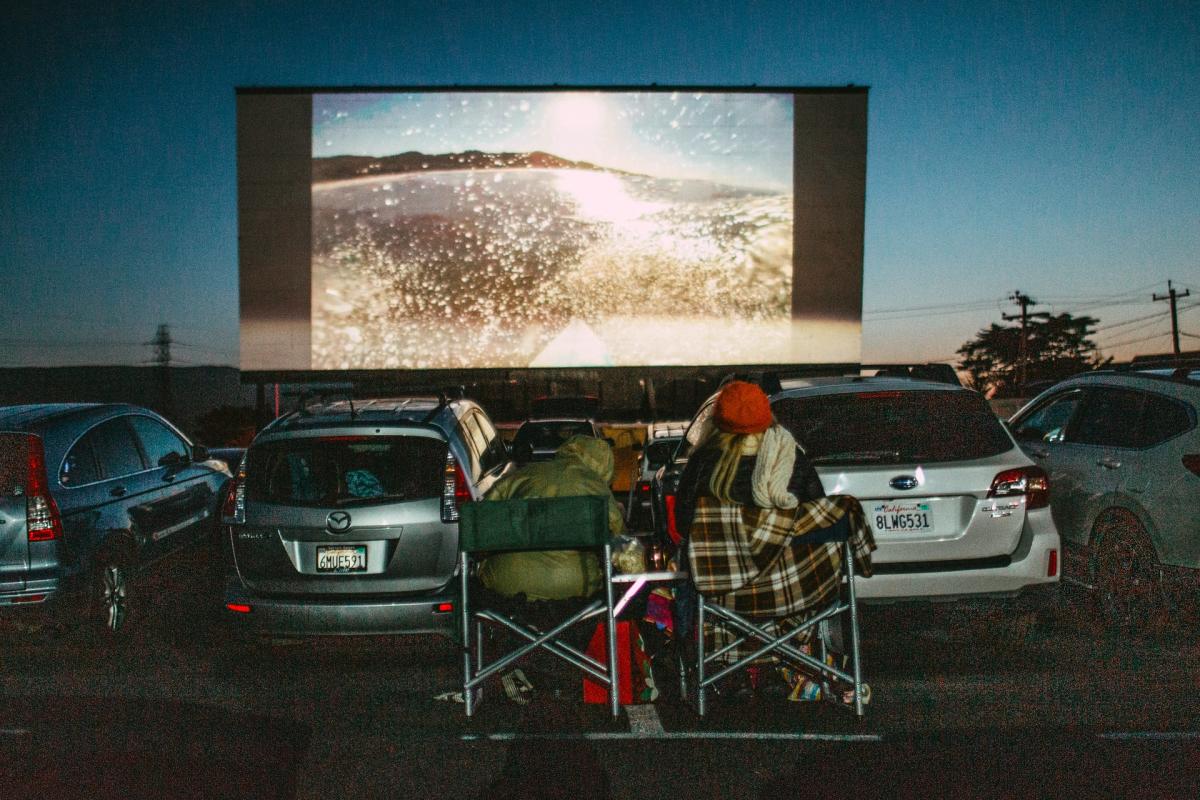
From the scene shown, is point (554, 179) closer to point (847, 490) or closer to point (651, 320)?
point (651, 320)

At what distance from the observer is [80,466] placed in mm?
6699

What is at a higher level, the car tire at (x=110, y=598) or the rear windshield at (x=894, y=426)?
the rear windshield at (x=894, y=426)

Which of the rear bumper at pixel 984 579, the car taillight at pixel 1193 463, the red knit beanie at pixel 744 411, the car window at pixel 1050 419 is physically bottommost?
the rear bumper at pixel 984 579

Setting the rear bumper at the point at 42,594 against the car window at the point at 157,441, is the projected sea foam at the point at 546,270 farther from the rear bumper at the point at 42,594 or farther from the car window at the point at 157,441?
the rear bumper at the point at 42,594

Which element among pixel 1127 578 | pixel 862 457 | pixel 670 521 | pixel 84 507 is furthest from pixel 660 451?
pixel 84 507

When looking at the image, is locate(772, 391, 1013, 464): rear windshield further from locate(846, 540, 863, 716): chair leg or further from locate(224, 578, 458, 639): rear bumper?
locate(224, 578, 458, 639): rear bumper

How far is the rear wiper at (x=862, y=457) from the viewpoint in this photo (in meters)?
5.58

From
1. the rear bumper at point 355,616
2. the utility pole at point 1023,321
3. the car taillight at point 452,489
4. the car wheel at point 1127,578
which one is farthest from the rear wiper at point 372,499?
the utility pole at point 1023,321

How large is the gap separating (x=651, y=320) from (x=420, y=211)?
5.09 metres

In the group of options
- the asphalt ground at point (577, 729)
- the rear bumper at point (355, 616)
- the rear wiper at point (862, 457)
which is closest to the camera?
the asphalt ground at point (577, 729)

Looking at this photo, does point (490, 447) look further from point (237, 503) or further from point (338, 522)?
point (237, 503)

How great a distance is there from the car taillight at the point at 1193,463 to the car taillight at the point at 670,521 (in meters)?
2.87

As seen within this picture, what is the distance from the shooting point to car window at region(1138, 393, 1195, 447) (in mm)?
6027

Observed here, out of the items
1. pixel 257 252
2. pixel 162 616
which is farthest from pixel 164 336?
pixel 162 616
